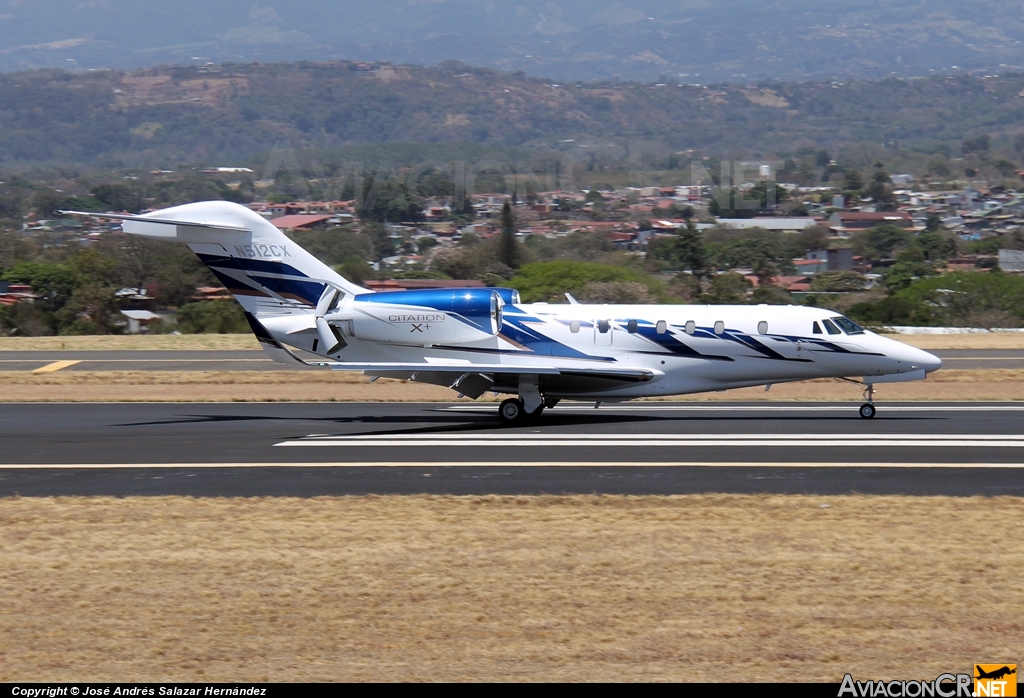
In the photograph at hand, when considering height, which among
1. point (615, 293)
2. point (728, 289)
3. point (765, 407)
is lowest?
point (728, 289)

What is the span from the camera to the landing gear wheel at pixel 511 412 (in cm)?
2248

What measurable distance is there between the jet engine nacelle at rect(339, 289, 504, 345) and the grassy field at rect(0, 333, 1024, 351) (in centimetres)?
2062

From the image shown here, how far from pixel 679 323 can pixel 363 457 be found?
6957 mm

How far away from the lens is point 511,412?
885 inches

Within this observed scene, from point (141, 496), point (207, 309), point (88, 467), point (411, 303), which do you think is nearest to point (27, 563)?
point (141, 496)

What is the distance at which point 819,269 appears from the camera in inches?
3942

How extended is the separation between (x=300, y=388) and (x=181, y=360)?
9543 mm

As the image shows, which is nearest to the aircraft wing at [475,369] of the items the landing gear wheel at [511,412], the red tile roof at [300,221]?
the landing gear wheel at [511,412]

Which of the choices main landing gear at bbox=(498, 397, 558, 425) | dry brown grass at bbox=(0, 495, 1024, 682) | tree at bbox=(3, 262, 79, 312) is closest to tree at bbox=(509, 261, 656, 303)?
tree at bbox=(3, 262, 79, 312)

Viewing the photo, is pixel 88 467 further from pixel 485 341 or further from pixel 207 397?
pixel 207 397

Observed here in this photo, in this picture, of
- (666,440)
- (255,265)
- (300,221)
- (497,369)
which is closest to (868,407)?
(666,440)

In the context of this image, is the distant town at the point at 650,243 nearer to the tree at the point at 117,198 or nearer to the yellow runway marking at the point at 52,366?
the yellow runway marking at the point at 52,366

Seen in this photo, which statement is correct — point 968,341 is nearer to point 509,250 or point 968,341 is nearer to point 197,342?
point 197,342

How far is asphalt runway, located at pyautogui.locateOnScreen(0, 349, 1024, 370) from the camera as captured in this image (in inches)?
1373
